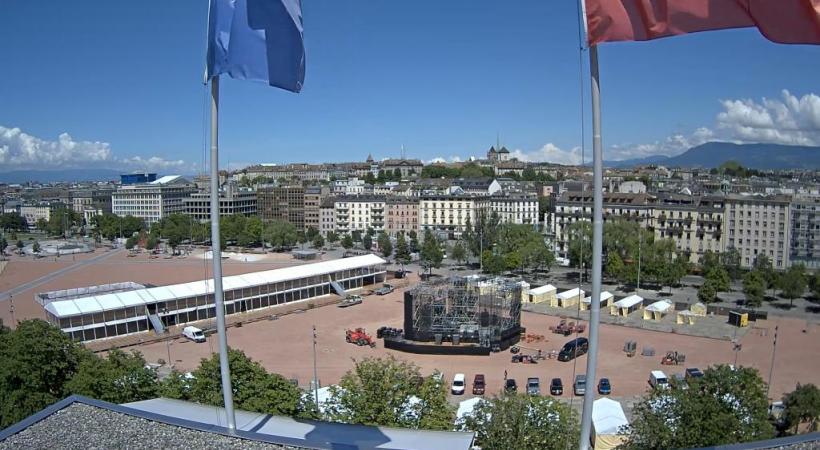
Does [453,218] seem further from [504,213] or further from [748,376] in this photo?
[748,376]

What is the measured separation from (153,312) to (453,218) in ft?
126

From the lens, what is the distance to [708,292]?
1288 inches

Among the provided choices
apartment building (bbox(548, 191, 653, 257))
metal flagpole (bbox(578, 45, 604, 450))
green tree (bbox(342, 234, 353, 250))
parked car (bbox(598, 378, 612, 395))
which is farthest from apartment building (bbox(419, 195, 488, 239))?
metal flagpole (bbox(578, 45, 604, 450))

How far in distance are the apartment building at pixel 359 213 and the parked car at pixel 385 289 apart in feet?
86.8

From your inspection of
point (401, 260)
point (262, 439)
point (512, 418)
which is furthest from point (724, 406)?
point (401, 260)

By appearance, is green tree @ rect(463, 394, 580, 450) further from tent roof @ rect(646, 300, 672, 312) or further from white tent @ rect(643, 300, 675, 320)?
tent roof @ rect(646, 300, 672, 312)

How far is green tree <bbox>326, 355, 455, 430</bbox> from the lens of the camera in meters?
12.9

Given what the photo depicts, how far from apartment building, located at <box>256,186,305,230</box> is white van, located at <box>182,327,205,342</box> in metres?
46.5

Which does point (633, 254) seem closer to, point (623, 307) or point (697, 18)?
point (623, 307)

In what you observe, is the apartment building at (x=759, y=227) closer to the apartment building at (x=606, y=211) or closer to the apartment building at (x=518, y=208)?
the apartment building at (x=606, y=211)

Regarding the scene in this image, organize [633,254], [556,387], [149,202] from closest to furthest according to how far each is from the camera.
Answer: [556,387] < [633,254] < [149,202]

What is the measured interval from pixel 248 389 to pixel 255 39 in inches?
347

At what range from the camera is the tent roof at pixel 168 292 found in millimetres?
27641

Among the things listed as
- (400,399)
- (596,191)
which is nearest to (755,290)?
(400,399)
